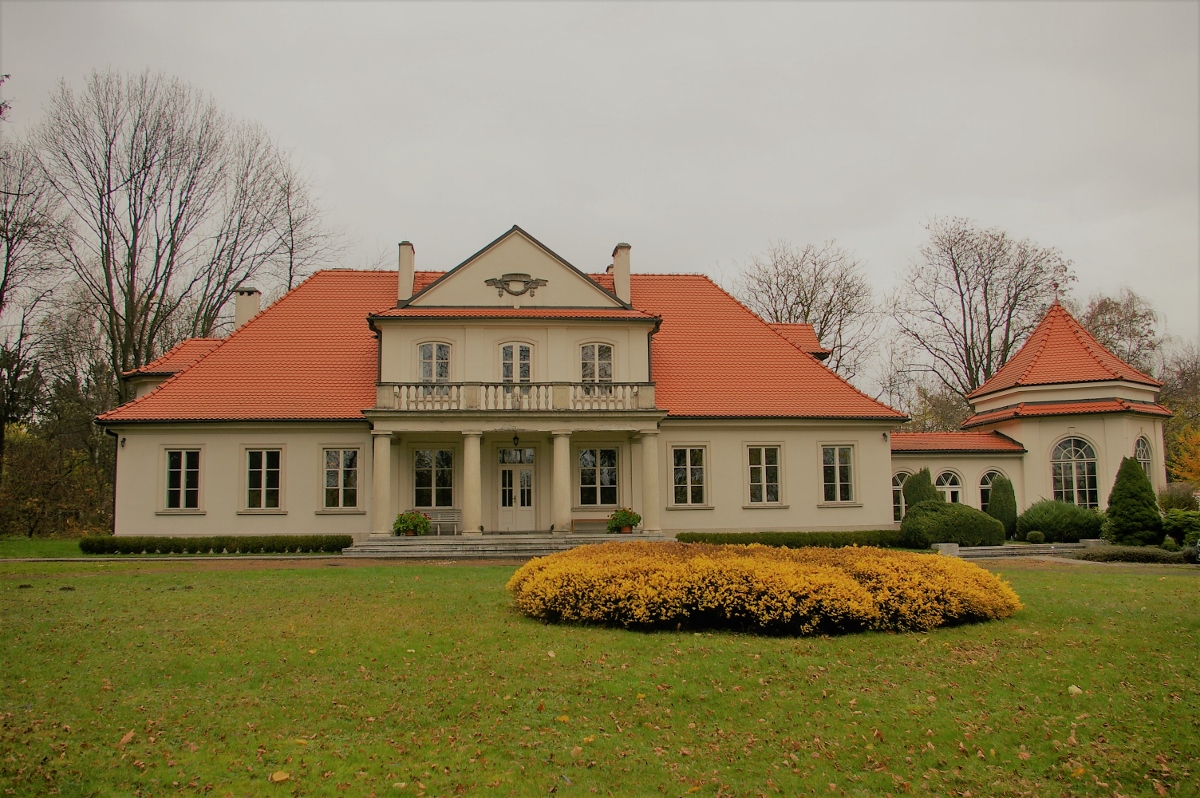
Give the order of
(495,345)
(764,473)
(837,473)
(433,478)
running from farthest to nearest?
(837,473)
(764,473)
(433,478)
(495,345)

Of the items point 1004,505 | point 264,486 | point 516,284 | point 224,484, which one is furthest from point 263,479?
point 1004,505

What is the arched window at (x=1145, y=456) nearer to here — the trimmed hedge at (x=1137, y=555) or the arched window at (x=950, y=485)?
the arched window at (x=950, y=485)

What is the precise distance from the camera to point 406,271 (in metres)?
27.4

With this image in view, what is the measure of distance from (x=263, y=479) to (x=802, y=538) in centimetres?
1622

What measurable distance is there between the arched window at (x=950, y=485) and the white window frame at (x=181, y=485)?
23.7 m

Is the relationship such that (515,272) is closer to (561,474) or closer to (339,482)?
(561,474)

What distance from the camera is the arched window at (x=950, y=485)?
2959 centimetres

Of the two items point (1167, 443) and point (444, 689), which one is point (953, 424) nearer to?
point (1167, 443)

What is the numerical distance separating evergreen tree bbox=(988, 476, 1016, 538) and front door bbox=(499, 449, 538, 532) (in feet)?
49.3

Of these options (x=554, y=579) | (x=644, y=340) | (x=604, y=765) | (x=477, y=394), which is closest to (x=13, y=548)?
(x=477, y=394)

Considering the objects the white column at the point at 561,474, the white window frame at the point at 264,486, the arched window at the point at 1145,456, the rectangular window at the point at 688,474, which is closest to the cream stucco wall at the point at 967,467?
the arched window at the point at 1145,456

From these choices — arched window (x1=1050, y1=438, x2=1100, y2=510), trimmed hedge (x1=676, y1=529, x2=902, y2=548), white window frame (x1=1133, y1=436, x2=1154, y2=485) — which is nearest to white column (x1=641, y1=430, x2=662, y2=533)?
trimmed hedge (x1=676, y1=529, x2=902, y2=548)

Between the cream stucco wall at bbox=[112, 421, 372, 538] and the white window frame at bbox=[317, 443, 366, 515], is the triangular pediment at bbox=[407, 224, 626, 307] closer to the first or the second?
the white window frame at bbox=[317, 443, 366, 515]

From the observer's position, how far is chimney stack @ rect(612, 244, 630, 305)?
28.2m
